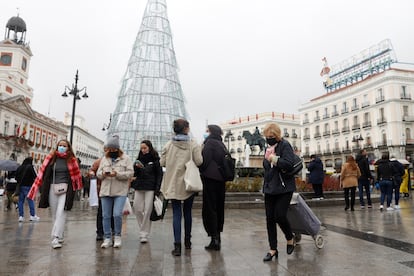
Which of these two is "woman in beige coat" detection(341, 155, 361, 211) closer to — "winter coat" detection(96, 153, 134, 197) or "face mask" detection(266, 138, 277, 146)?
"face mask" detection(266, 138, 277, 146)

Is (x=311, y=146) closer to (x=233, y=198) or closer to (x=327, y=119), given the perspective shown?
(x=327, y=119)

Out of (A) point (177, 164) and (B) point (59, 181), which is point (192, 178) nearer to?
(A) point (177, 164)

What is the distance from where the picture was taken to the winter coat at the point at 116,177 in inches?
181

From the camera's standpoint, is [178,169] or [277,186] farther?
[178,169]

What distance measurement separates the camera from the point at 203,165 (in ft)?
14.5

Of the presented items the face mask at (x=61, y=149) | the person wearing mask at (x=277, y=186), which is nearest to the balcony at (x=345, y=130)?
the person wearing mask at (x=277, y=186)

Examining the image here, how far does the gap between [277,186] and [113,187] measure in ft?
8.13

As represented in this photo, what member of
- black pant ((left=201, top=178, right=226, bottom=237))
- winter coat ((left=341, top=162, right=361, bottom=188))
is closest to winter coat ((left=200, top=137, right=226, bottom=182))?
black pant ((left=201, top=178, right=226, bottom=237))

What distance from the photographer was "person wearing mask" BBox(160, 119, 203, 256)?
4.15m

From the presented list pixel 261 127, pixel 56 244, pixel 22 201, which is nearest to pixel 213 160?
pixel 56 244

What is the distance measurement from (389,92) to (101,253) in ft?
156

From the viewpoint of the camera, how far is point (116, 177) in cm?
461

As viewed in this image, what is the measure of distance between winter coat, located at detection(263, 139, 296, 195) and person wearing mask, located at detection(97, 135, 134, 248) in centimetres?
212

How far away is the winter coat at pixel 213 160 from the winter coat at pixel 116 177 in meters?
1.18
